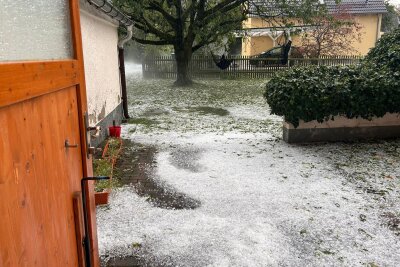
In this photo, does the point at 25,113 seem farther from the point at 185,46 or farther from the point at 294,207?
the point at 185,46

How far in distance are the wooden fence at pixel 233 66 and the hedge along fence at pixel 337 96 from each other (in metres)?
15.1

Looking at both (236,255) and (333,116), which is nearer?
(236,255)

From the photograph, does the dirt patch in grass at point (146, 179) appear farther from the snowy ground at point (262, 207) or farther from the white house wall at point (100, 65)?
the white house wall at point (100, 65)

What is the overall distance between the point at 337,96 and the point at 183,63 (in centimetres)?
1196

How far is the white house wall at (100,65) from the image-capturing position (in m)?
6.21

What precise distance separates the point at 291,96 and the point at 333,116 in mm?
990

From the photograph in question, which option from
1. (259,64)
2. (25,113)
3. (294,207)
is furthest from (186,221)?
(259,64)

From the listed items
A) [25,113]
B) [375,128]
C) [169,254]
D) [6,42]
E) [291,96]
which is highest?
[6,42]

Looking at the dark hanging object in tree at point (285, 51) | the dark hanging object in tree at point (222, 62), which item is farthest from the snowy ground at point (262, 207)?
the dark hanging object in tree at point (285, 51)

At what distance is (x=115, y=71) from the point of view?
8.87 metres

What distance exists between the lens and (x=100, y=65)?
7.14m

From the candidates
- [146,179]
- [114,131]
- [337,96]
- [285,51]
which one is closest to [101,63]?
[114,131]

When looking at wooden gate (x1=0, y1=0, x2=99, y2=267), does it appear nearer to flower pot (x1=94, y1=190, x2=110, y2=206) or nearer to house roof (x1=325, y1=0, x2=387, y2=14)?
flower pot (x1=94, y1=190, x2=110, y2=206)

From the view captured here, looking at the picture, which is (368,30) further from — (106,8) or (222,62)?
(106,8)
